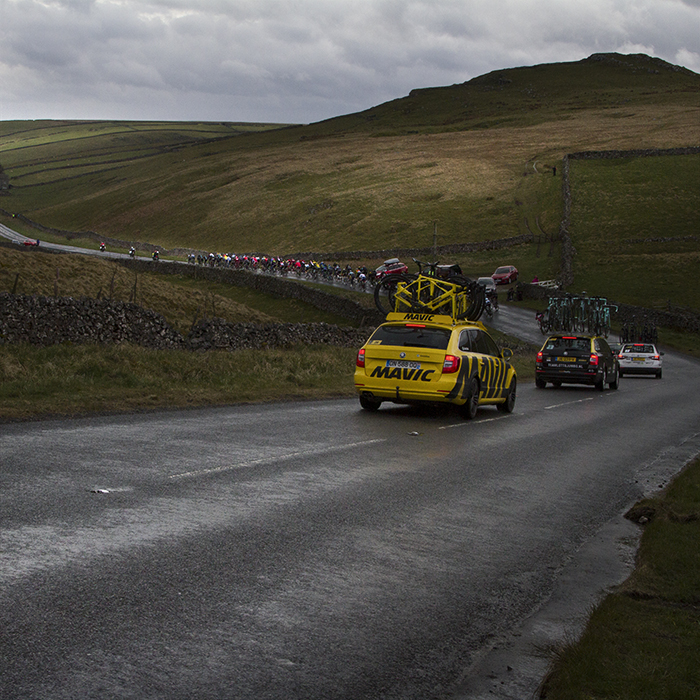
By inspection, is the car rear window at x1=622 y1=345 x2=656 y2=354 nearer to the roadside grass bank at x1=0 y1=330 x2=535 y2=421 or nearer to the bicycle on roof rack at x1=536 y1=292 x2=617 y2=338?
the bicycle on roof rack at x1=536 y1=292 x2=617 y2=338

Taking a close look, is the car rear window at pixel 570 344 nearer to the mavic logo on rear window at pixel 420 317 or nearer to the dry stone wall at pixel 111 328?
the dry stone wall at pixel 111 328

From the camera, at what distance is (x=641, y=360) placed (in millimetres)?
36250

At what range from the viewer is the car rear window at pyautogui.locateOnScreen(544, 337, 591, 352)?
26214 millimetres

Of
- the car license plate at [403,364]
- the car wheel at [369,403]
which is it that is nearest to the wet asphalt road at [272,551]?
the car license plate at [403,364]

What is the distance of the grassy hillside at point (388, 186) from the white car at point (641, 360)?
81.8ft

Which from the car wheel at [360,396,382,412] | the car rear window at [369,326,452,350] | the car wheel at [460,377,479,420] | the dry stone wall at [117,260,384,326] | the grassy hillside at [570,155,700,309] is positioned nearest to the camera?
the car rear window at [369,326,452,350]

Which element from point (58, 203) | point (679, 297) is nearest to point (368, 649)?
point (679, 297)

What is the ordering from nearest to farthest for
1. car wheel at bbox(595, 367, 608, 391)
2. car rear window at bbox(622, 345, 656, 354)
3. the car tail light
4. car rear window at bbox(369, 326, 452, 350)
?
the car tail light
car rear window at bbox(369, 326, 452, 350)
car wheel at bbox(595, 367, 608, 391)
car rear window at bbox(622, 345, 656, 354)

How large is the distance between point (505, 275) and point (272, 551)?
210 feet

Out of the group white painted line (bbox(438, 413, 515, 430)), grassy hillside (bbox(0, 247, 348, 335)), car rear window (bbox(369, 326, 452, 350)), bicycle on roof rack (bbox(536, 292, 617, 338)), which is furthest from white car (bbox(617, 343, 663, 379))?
car rear window (bbox(369, 326, 452, 350))

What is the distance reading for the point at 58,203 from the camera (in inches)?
6009

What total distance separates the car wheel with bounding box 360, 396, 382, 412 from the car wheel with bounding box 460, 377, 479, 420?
5.22 feet

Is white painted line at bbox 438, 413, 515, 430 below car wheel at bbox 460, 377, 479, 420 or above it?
below

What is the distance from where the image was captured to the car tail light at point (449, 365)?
15203 millimetres
